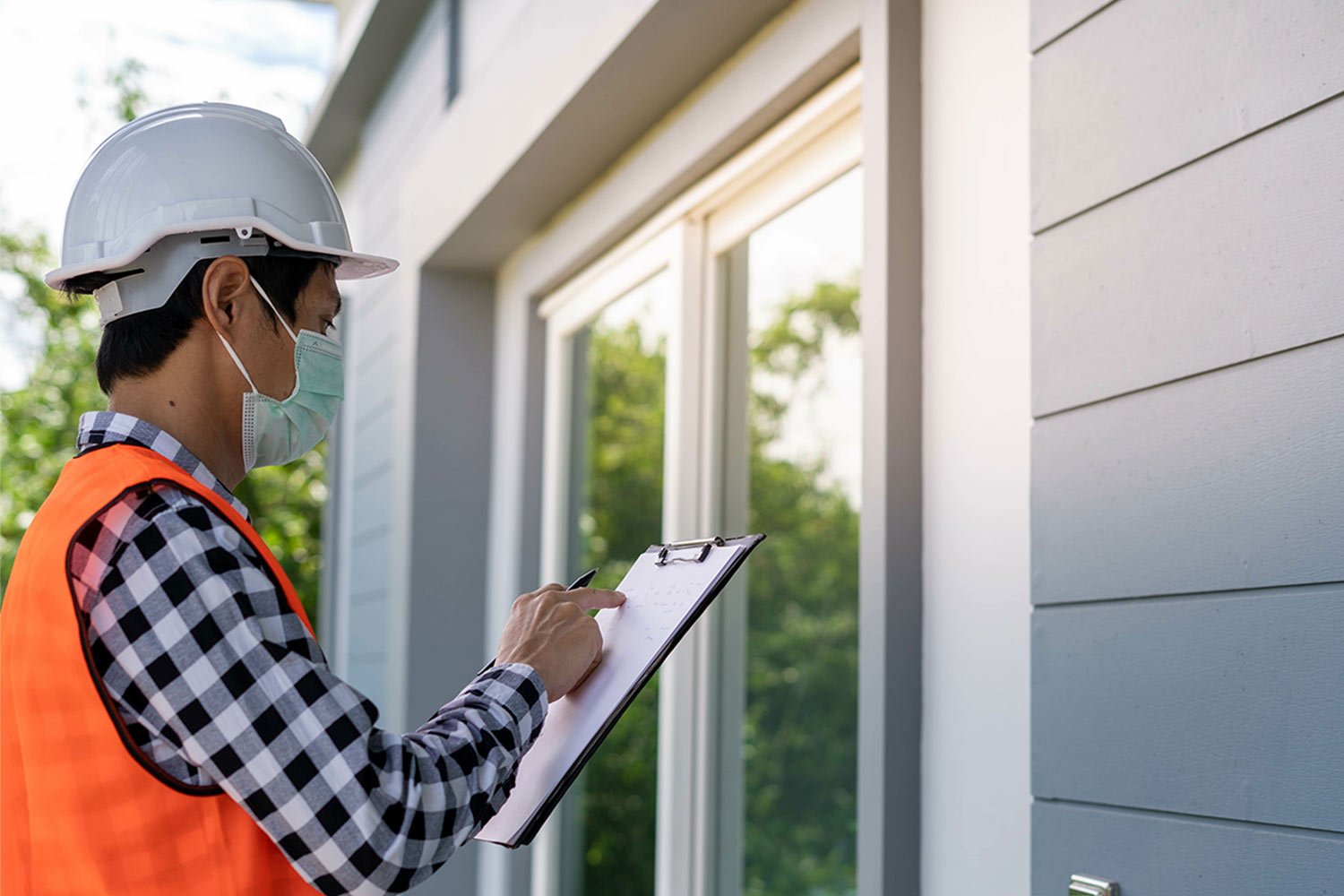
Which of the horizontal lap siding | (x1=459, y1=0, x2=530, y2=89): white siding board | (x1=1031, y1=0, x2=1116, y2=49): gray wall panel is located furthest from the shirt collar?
the horizontal lap siding

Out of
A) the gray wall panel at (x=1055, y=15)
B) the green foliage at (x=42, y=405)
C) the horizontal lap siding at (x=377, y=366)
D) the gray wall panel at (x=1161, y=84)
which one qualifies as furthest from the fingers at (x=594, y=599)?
the green foliage at (x=42, y=405)

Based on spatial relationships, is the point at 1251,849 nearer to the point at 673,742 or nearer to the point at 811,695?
the point at 673,742

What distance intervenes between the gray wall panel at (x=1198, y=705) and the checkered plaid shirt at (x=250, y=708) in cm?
68

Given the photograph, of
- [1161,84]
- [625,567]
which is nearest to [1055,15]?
[1161,84]

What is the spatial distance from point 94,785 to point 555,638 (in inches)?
17.1

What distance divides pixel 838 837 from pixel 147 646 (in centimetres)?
622

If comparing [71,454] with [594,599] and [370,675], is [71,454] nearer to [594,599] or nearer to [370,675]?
[370,675]

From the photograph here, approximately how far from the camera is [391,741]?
111 centimetres

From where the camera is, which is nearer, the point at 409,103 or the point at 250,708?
the point at 250,708

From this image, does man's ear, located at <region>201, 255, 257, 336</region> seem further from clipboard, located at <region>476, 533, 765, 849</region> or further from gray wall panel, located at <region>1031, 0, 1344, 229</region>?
gray wall panel, located at <region>1031, 0, 1344, 229</region>

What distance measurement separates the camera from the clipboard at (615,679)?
4.18ft

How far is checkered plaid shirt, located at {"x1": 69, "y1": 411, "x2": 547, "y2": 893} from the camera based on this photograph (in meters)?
1.06

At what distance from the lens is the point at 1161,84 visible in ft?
4.49

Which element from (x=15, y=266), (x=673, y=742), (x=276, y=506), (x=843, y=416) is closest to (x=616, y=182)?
(x=673, y=742)
